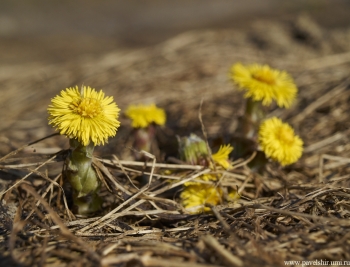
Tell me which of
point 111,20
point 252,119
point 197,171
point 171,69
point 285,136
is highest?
point 111,20

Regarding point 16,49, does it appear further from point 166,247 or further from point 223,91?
point 166,247

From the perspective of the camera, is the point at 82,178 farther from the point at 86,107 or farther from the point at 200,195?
the point at 200,195

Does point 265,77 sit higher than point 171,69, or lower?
lower

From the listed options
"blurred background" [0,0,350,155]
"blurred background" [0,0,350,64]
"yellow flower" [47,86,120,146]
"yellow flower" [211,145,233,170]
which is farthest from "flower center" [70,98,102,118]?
"blurred background" [0,0,350,64]

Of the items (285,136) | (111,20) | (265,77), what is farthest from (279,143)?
(111,20)

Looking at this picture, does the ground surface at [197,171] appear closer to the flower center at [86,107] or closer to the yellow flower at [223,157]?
the yellow flower at [223,157]

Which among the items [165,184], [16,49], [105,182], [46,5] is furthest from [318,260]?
[46,5]

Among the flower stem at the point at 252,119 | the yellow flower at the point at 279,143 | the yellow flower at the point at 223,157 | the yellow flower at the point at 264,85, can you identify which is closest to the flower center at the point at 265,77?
the yellow flower at the point at 264,85

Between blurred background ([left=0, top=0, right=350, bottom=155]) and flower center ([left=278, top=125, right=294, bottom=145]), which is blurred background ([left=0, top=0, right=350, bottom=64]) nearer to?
blurred background ([left=0, top=0, right=350, bottom=155])

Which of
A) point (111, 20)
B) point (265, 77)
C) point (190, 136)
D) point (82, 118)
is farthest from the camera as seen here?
point (111, 20)
